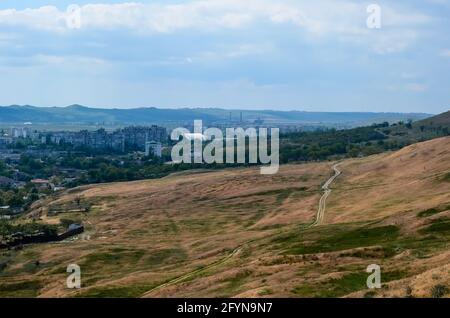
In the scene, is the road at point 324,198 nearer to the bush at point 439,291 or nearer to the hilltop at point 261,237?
the hilltop at point 261,237

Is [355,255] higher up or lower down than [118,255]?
higher up

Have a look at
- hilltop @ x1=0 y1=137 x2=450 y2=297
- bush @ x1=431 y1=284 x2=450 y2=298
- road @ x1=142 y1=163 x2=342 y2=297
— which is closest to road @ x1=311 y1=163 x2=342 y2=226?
road @ x1=142 y1=163 x2=342 y2=297

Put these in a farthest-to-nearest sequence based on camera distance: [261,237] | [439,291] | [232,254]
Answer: [261,237] → [232,254] → [439,291]

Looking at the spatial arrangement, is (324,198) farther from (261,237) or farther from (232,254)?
(232,254)

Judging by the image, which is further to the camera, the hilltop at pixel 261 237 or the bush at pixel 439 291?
the hilltop at pixel 261 237

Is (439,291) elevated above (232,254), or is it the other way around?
(439,291)

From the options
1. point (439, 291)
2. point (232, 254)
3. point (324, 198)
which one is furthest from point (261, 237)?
point (439, 291)

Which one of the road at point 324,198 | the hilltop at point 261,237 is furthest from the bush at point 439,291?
the road at point 324,198

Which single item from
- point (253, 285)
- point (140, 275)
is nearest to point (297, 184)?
point (140, 275)
